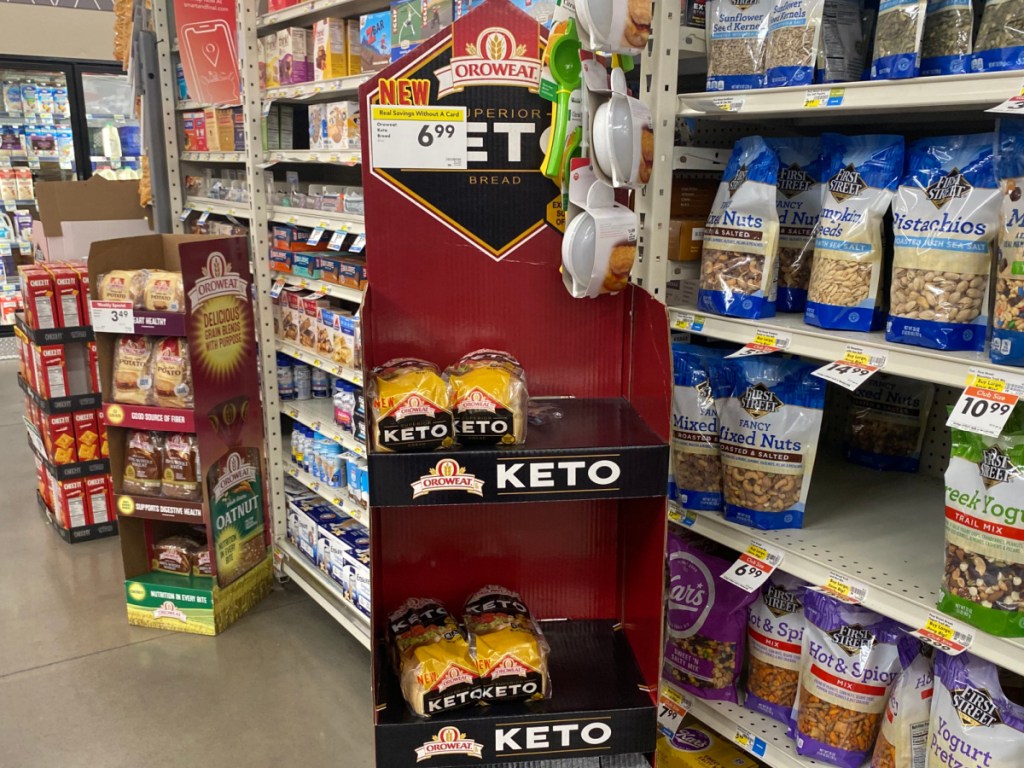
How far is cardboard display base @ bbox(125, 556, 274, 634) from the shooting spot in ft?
10.3

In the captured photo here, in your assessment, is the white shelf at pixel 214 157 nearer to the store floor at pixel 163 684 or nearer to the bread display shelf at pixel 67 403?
the bread display shelf at pixel 67 403

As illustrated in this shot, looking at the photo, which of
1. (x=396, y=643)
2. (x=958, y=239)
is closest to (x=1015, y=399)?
(x=958, y=239)

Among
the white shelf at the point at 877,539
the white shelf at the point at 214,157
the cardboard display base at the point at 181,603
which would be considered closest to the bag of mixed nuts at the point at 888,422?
the white shelf at the point at 877,539

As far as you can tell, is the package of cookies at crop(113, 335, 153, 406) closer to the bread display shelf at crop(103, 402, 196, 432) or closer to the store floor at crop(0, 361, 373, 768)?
the bread display shelf at crop(103, 402, 196, 432)

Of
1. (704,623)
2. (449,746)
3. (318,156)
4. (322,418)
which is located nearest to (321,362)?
(322,418)

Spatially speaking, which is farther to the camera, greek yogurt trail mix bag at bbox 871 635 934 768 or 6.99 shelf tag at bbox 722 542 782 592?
6.99 shelf tag at bbox 722 542 782 592

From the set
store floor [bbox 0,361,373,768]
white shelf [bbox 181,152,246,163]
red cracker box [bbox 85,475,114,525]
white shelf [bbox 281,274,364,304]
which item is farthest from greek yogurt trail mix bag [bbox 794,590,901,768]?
red cracker box [bbox 85,475,114,525]

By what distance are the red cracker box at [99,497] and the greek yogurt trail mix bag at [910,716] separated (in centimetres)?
359

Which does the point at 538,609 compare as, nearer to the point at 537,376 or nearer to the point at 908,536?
the point at 537,376

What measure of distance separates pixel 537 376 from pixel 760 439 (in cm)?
53

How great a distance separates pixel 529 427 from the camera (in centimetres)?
137

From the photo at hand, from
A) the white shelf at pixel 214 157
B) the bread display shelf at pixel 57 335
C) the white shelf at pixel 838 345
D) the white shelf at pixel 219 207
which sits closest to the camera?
the white shelf at pixel 838 345

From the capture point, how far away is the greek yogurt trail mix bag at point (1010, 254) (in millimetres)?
1263

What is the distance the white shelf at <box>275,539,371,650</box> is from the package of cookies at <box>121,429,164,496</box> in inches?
25.1
